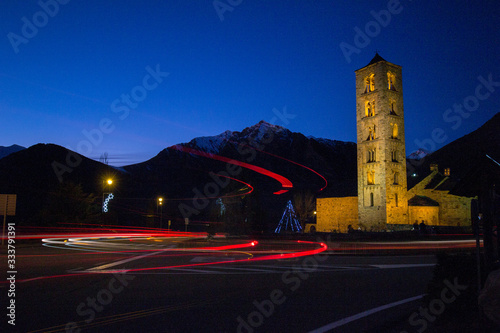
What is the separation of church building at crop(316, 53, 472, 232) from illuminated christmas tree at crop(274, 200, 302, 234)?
12.3 m

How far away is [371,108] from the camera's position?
6500 centimetres

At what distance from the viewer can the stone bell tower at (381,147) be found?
200ft

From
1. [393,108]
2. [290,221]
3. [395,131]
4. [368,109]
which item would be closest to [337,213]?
[290,221]

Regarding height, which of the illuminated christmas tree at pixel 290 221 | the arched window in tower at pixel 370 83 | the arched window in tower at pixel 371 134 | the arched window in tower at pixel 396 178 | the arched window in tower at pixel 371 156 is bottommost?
the illuminated christmas tree at pixel 290 221

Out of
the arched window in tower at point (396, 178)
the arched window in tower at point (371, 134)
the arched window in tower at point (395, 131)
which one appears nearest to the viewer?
the arched window in tower at point (396, 178)

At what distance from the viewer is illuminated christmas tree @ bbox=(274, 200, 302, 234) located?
77.4 meters

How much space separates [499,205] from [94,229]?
4269 centimetres

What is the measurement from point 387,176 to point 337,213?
1186cm

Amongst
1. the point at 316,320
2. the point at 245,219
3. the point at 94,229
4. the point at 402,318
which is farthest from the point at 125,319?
the point at 245,219

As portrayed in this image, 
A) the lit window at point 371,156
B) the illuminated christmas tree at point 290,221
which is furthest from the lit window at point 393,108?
the illuminated christmas tree at point 290,221

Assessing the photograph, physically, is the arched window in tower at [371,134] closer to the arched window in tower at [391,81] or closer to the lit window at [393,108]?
the lit window at [393,108]

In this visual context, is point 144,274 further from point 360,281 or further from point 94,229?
point 94,229

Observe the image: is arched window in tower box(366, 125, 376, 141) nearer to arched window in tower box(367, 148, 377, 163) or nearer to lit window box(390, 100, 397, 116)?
arched window in tower box(367, 148, 377, 163)

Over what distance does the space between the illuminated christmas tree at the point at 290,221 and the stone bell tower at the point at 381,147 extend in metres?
16.6
